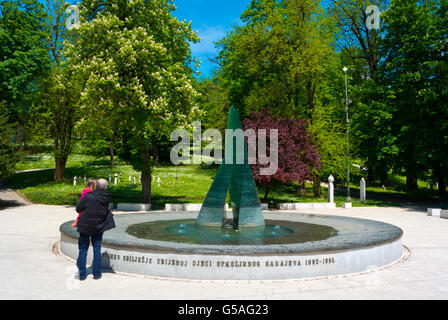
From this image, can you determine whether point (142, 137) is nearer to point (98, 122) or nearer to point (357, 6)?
point (98, 122)

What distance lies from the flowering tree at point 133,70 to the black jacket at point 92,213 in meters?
12.1

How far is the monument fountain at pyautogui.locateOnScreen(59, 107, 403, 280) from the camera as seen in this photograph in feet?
25.3

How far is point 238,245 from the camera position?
922cm

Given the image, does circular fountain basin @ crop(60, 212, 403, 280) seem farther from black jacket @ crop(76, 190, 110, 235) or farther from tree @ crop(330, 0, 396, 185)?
tree @ crop(330, 0, 396, 185)

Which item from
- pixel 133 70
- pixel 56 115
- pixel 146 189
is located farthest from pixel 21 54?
pixel 146 189

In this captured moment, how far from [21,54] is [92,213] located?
28692mm

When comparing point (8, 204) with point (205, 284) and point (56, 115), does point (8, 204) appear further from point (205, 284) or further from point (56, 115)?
point (205, 284)

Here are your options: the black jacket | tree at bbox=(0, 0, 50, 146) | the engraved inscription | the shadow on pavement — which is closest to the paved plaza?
the engraved inscription

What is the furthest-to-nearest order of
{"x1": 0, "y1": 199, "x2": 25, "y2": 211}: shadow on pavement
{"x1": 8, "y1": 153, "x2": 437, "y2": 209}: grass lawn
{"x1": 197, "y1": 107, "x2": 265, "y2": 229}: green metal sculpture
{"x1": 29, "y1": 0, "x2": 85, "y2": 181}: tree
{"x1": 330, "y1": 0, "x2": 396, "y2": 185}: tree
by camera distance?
{"x1": 29, "y1": 0, "x2": 85, "y2": 181}: tree
{"x1": 330, "y1": 0, "x2": 396, "y2": 185}: tree
{"x1": 8, "y1": 153, "x2": 437, "y2": 209}: grass lawn
{"x1": 0, "y1": 199, "x2": 25, "y2": 211}: shadow on pavement
{"x1": 197, "y1": 107, "x2": 265, "y2": 229}: green metal sculpture

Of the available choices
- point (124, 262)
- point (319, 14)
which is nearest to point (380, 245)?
point (124, 262)

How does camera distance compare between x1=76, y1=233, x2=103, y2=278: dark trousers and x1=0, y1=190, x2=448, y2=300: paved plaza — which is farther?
x1=76, y1=233, x2=103, y2=278: dark trousers

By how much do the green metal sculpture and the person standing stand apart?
5036 mm

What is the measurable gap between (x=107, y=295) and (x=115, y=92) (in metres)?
15.0
